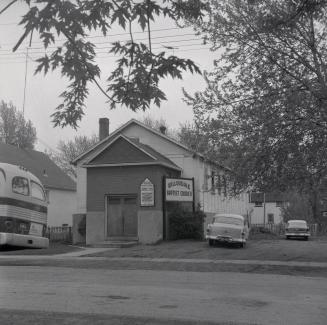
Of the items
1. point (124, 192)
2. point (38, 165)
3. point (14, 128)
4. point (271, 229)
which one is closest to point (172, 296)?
point (124, 192)

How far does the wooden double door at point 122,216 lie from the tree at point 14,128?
1210 inches

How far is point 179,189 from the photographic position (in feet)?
A: 98.2

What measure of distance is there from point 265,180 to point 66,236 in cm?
1755

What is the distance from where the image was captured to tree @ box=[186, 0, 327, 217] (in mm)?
19547

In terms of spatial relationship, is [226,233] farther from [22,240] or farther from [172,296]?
[172,296]

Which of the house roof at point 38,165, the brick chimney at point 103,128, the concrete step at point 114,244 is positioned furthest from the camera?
the house roof at point 38,165

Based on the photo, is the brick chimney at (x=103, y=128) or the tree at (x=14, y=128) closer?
the brick chimney at (x=103, y=128)

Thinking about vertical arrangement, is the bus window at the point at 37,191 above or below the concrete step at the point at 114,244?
above

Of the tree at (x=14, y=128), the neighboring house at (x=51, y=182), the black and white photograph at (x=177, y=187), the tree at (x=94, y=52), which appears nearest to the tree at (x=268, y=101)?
the black and white photograph at (x=177, y=187)

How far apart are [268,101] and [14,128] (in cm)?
4469

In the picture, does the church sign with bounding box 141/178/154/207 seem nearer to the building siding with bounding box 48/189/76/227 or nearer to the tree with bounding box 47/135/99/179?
the building siding with bounding box 48/189/76/227

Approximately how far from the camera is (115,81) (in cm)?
614

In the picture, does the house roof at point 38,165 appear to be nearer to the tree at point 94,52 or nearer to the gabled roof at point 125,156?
the gabled roof at point 125,156

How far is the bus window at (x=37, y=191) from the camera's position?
13.7m
